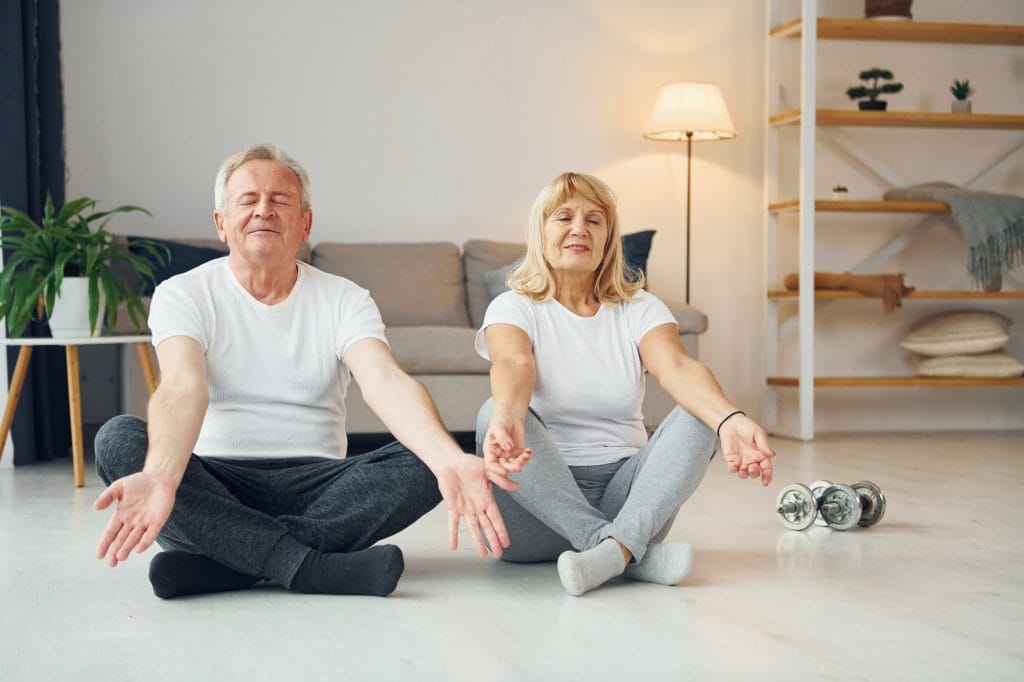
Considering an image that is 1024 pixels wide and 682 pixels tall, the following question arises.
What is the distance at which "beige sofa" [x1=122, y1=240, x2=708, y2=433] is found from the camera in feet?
14.4

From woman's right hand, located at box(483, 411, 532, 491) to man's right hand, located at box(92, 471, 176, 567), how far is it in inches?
18.6

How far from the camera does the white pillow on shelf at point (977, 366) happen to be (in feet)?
16.5

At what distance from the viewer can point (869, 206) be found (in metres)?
4.99

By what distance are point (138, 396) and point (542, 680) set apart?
2.99 meters

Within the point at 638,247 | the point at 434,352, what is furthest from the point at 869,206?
the point at 434,352

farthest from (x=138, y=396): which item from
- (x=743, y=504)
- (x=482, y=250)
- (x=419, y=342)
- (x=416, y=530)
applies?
(x=743, y=504)

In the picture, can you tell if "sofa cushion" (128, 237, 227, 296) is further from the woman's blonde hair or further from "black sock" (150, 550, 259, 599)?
"black sock" (150, 550, 259, 599)

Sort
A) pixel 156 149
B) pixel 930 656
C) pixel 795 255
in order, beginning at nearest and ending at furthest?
pixel 930 656 < pixel 156 149 < pixel 795 255

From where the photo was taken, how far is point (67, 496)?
3.40 metres

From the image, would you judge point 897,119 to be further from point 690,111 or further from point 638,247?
point 638,247

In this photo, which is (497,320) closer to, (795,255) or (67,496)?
(67,496)

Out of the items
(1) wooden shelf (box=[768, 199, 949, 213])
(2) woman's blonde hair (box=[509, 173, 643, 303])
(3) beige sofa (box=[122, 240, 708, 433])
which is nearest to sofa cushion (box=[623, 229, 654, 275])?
(3) beige sofa (box=[122, 240, 708, 433])

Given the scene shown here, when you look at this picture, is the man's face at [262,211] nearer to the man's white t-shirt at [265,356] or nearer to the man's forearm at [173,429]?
the man's white t-shirt at [265,356]

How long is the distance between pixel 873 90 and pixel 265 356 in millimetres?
3639
